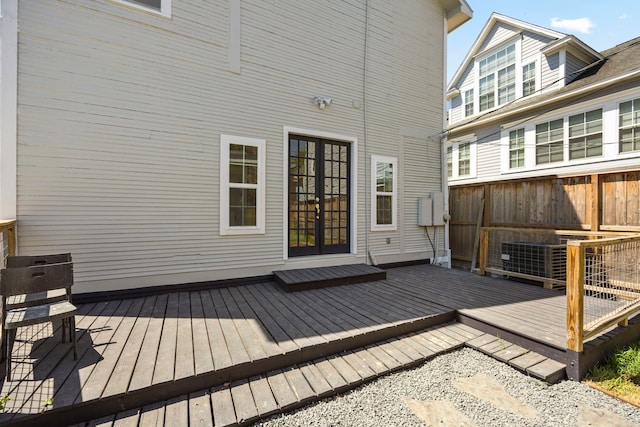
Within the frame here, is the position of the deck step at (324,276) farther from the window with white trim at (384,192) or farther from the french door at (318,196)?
the window with white trim at (384,192)

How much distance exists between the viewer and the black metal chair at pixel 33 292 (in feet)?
6.69

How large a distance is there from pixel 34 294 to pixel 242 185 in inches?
103

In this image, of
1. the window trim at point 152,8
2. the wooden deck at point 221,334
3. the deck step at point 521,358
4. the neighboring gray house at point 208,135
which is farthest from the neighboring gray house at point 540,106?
the window trim at point 152,8

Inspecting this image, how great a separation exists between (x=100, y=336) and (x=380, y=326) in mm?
2697

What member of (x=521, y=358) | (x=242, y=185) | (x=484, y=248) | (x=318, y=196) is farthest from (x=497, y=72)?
(x=521, y=358)

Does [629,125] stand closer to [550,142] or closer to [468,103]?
[550,142]

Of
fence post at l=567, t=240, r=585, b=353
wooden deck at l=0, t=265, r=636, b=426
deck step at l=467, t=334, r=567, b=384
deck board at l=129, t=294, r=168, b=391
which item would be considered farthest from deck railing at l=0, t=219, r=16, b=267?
fence post at l=567, t=240, r=585, b=353

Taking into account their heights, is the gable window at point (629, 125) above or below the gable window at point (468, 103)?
below

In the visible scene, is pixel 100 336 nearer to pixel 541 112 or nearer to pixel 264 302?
pixel 264 302

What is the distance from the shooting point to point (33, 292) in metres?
2.21

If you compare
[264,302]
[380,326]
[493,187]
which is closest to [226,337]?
[264,302]

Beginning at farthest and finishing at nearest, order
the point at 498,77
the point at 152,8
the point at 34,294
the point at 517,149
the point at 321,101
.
→ 1. the point at 498,77
2. the point at 517,149
3. the point at 321,101
4. the point at 152,8
5. the point at 34,294

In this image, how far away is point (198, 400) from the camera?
1.99 metres

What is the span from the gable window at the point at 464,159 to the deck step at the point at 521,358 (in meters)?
8.75
